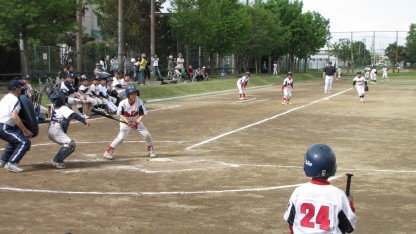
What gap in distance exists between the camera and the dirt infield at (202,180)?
7.28 meters

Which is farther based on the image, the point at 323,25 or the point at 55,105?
the point at 323,25

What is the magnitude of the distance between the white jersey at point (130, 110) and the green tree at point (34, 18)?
14143mm

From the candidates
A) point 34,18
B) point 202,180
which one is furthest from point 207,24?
point 202,180

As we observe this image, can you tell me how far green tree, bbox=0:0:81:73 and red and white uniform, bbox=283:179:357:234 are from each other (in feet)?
73.2

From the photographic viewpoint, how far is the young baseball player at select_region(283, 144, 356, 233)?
395 centimetres

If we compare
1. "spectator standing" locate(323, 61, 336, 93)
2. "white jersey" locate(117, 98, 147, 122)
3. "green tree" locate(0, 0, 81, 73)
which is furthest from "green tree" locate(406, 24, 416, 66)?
"white jersey" locate(117, 98, 147, 122)

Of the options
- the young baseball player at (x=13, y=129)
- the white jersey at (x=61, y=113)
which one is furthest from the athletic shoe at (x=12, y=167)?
the white jersey at (x=61, y=113)

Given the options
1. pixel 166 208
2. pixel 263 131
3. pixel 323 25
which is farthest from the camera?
pixel 323 25

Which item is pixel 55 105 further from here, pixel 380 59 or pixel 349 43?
pixel 380 59

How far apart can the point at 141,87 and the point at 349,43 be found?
72961 millimetres

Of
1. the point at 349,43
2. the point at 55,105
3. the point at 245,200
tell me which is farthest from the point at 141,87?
the point at 349,43

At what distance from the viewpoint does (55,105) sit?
1083 centimetres

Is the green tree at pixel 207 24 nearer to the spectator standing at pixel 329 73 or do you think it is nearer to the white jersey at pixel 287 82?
the spectator standing at pixel 329 73

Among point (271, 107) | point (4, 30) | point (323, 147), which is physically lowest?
point (271, 107)
